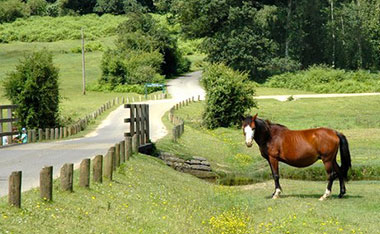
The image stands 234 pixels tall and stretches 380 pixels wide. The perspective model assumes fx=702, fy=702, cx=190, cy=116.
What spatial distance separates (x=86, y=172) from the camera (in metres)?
18.3

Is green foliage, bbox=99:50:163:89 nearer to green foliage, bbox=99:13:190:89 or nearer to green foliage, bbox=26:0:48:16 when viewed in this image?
green foliage, bbox=99:13:190:89

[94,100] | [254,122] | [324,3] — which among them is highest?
[324,3]

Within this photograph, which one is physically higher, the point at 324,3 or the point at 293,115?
the point at 324,3

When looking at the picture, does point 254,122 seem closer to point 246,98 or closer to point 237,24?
point 246,98

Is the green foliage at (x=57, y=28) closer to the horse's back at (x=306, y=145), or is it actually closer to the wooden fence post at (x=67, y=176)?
the horse's back at (x=306, y=145)

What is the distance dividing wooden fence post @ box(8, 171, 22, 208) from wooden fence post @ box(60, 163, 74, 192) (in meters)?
2.62

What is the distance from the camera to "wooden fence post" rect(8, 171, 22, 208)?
14.2 meters

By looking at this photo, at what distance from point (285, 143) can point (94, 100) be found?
6277 centimetres

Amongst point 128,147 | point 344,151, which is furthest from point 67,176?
point 128,147

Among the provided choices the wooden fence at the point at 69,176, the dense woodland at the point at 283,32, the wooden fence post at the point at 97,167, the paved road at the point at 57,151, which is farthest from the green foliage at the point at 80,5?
the wooden fence post at the point at 97,167

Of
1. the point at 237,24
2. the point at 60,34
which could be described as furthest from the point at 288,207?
the point at 60,34

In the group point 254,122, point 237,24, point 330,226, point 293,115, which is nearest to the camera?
point 330,226

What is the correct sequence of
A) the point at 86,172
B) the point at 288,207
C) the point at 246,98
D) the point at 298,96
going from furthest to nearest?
1. the point at 298,96
2. the point at 246,98
3. the point at 288,207
4. the point at 86,172

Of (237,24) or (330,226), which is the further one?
(237,24)
